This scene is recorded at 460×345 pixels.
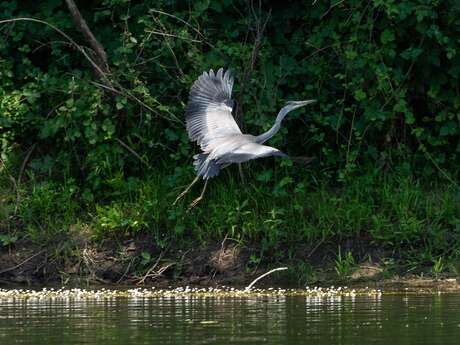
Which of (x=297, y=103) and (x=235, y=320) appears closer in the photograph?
(x=235, y=320)

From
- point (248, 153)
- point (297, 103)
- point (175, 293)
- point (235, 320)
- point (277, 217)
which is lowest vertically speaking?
point (235, 320)

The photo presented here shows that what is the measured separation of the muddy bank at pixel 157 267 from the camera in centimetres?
1192

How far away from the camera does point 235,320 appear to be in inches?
360

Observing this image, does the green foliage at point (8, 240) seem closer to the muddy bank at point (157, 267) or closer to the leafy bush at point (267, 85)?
the muddy bank at point (157, 267)

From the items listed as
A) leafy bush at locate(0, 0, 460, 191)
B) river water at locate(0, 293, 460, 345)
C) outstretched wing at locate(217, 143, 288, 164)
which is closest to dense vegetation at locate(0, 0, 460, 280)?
leafy bush at locate(0, 0, 460, 191)

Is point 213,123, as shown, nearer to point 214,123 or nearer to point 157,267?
point 214,123

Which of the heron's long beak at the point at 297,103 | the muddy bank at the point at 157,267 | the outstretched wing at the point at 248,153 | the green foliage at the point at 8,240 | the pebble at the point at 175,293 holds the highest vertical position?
the heron's long beak at the point at 297,103

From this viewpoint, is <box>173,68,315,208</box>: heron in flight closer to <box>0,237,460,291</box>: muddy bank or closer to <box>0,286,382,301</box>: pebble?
<box>0,237,460,291</box>: muddy bank

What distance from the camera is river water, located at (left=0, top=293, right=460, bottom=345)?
8.20 m

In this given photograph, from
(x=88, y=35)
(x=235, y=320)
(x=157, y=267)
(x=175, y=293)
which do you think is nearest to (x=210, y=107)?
(x=157, y=267)

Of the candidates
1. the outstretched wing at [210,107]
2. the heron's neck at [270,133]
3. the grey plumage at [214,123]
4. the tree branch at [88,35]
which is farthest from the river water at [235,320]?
the tree branch at [88,35]

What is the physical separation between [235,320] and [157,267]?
3254 mm

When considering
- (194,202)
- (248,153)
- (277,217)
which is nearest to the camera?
(248,153)

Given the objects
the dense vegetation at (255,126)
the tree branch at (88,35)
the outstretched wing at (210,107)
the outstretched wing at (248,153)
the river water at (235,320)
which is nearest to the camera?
the river water at (235,320)
